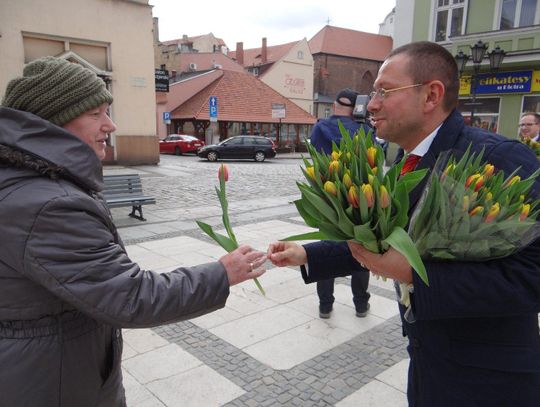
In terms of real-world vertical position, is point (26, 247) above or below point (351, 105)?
below

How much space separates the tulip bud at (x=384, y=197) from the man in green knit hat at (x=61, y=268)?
0.70m

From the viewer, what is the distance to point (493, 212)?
117 cm

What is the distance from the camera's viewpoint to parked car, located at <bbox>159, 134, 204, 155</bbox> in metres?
30.3

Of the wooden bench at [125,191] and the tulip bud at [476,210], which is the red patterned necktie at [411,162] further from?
the wooden bench at [125,191]

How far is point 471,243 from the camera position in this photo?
1209 mm

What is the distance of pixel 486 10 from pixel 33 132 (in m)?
19.8

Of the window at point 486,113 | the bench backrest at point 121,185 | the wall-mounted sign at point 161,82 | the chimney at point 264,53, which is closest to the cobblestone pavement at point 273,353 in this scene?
the bench backrest at point 121,185

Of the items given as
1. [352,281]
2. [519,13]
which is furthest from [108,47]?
[352,281]

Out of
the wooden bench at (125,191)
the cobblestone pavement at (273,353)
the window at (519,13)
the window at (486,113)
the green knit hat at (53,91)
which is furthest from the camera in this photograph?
the window at (486,113)

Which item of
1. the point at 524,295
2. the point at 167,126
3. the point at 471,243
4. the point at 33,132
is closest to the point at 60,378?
the point at 33,132

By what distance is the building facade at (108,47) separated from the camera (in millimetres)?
15438

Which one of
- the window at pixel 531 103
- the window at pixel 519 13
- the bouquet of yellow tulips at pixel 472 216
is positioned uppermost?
the window at pixel 519 13

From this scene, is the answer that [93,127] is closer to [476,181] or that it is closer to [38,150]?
[38,150]

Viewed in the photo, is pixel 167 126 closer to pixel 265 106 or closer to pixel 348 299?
pixel 265 106
